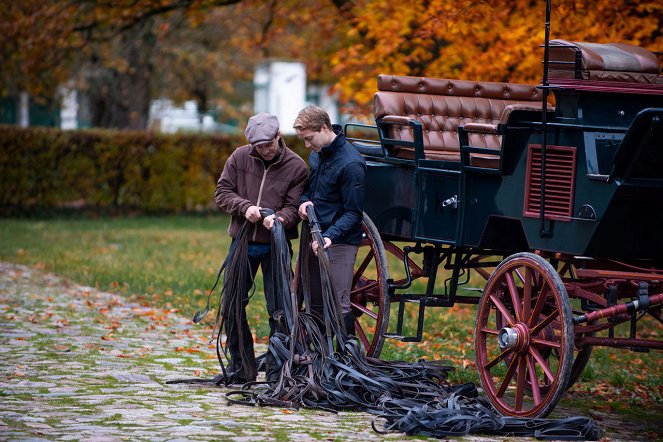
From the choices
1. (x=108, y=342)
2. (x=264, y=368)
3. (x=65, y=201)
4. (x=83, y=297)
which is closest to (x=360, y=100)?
(x=83, y=297)

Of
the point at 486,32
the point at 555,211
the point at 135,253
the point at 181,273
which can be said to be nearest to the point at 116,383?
the point at 555,211

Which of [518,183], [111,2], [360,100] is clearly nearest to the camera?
[518,183]

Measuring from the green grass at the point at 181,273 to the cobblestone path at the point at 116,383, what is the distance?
2.91 ft

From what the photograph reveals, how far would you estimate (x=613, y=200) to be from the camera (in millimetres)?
6238

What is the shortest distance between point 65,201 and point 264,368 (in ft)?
49.9

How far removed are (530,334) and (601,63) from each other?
5.61ft

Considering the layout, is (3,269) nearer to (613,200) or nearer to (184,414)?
(184,414)

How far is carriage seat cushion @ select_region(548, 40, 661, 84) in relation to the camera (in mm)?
6926

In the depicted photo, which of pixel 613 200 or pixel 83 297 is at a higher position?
pixel 613 200

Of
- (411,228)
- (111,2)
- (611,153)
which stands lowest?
(411,228)

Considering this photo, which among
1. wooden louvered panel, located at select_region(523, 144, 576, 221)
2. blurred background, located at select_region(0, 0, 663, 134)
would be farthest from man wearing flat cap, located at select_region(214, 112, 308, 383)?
blurred background, located at select_region(0, 0, 663, 134)

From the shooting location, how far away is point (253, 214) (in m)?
7.43

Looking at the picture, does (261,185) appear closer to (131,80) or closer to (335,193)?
(335,193)

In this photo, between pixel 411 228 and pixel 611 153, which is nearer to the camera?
pixel 611 153
